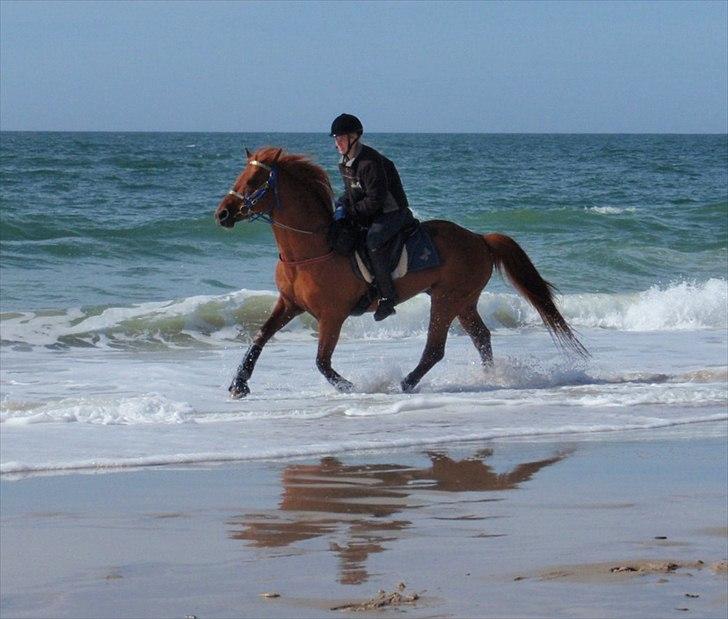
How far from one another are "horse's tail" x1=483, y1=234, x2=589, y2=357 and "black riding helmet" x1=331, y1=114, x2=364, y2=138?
1804mm

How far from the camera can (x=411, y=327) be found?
13.8m

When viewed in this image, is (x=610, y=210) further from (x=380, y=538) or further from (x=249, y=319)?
(x=380, y=538)

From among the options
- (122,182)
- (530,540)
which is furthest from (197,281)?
(122,182)

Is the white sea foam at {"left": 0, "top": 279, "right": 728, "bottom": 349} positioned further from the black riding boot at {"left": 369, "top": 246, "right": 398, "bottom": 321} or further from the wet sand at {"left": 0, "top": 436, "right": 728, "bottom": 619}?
→ the wet sand at {"left": 0, "top": 436, "right": 728, "bottom": 619}

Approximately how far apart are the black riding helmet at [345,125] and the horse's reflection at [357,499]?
8.57ft

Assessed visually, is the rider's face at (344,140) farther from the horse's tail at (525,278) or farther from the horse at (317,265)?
the horse's tail at (525,278)

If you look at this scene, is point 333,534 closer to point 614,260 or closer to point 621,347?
point 621,347

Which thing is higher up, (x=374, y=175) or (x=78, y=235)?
(x=374, y=175)

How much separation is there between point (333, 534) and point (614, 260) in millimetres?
15934

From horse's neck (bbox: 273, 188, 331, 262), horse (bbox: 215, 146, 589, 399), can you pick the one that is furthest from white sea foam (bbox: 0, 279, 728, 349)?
horse's neck (bbox: 273, 188, 331, 262)

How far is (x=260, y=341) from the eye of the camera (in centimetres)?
933

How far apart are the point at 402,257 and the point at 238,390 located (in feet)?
4.97

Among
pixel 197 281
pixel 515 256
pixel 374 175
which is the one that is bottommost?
pixel 197 281

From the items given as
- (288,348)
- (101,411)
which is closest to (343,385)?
(101,411)
